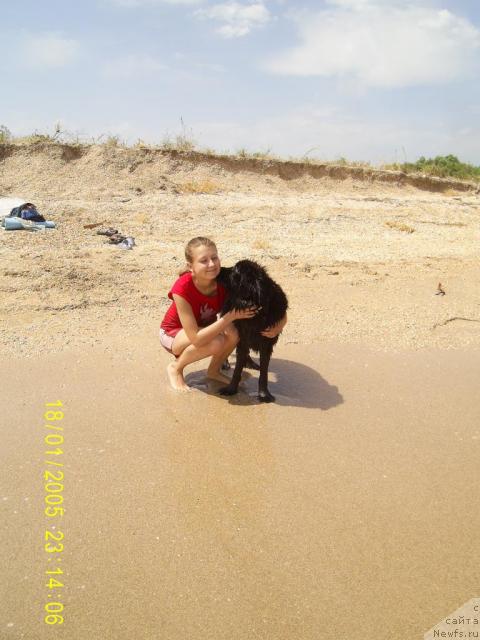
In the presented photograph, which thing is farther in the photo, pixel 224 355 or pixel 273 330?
pixel 224 355

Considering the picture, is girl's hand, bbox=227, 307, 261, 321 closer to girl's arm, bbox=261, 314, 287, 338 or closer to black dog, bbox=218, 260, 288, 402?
black dog, bbox=218, 260, 288, 402

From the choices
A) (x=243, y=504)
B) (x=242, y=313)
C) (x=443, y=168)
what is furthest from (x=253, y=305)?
(x=443, y=168)

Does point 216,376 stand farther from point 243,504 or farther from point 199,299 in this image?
point 243,504

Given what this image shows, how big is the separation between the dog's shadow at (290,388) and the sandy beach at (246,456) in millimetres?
17

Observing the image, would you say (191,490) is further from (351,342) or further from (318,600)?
(351,342)

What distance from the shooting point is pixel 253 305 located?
3.02 m

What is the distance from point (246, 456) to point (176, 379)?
2.78 ft

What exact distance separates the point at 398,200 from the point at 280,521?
898 centimetres

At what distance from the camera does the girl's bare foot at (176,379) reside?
3354 millimetres

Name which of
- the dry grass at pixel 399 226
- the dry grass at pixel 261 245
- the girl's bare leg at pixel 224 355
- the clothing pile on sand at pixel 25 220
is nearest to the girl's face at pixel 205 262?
the girl's bare leg at pixel 224 355

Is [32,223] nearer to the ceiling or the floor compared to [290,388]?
nearer to the ceiling

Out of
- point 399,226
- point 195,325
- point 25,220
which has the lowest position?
point 195,325

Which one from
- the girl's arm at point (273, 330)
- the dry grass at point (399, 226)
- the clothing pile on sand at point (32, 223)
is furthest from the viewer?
the dry grass at point (399, 226)

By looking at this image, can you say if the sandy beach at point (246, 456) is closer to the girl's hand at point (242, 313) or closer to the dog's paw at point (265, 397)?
the dog's paw at point (265, 397)
